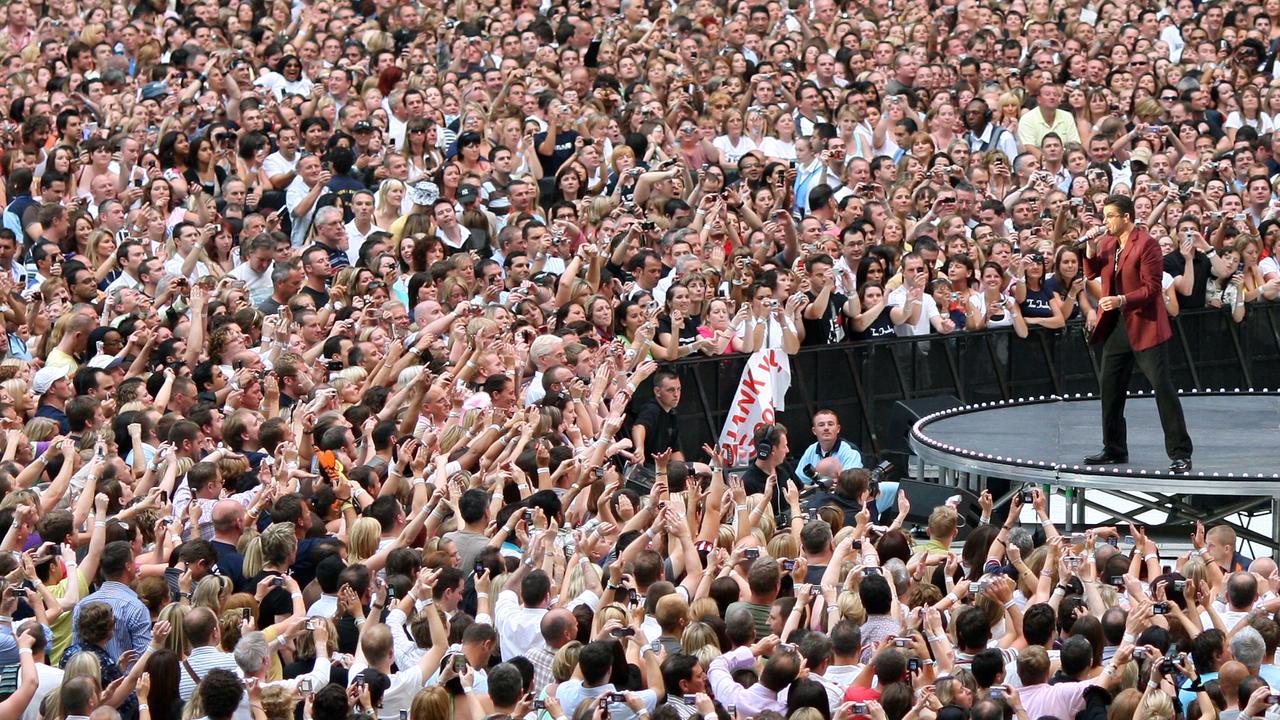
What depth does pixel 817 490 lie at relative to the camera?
1355 centimetres

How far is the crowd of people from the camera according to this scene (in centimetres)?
882

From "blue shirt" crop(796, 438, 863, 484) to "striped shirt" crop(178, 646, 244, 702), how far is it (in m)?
5.77

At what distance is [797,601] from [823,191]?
8.74 metres

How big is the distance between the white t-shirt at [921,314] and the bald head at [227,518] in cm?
690

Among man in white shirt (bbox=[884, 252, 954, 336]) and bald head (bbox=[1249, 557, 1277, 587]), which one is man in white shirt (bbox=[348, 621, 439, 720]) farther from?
man in white shirt (bbox=[884, 252, 954, 336])

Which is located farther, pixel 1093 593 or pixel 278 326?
pixel 278 326

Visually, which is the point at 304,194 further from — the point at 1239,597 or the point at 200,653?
the point at 1239,597

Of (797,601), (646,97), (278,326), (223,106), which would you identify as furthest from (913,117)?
(797,601)

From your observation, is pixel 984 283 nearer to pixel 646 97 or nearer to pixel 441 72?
pixel 646 97

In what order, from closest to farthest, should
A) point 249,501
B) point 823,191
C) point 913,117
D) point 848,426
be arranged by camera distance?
point 249,501 < point 848,426 < point 823,191 < point 913,117

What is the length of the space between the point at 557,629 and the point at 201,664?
1457mm

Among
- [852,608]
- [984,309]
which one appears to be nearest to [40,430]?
[852,608]

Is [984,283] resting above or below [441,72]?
below

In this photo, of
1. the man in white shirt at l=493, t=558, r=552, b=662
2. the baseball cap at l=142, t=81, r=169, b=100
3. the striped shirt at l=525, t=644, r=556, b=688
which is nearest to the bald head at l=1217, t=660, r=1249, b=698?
the striped shirt at l=525, t=644, r=556, b=688
